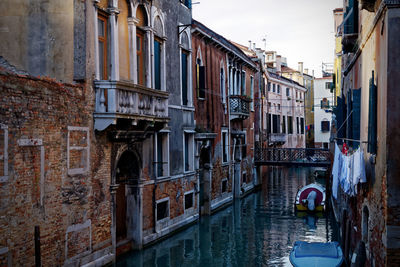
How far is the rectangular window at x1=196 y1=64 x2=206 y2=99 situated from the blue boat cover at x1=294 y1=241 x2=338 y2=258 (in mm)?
8041

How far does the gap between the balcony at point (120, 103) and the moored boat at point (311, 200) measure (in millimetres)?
10181

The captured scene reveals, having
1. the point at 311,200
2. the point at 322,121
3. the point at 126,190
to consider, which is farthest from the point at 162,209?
the point at 322,121

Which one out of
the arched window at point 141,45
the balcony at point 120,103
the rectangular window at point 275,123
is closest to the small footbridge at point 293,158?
the rectangular window at point 275,123

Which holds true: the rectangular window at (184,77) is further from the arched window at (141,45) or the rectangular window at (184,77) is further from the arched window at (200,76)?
the arched window at (141,45)

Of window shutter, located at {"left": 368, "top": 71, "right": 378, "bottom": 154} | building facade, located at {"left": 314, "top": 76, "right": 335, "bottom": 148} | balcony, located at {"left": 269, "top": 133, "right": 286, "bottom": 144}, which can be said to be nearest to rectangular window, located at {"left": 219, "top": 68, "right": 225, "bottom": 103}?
window shutter, located at {"left": 368, "top": 71, "right": 378, "bottom": 154}

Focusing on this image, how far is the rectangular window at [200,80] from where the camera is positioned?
55.9ft

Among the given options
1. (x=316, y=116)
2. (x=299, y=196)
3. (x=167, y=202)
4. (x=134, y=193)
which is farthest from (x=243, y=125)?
(x=316, y=116)

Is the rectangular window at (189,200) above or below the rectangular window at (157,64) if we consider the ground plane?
below

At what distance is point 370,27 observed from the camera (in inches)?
304

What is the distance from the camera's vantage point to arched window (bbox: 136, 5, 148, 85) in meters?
12.3

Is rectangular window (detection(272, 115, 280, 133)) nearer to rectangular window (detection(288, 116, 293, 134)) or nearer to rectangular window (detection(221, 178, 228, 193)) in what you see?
rectangular window (detection(288, 116, 293, 134))

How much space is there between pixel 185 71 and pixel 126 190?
5246mm

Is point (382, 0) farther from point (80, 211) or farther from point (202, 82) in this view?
point (202, 82)

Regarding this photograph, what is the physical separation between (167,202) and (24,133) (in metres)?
6.79
